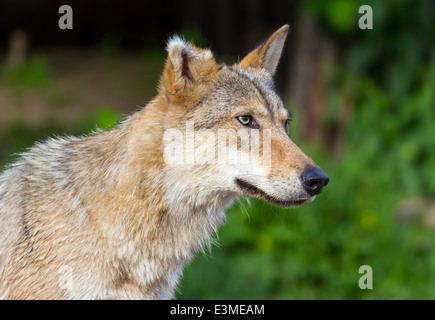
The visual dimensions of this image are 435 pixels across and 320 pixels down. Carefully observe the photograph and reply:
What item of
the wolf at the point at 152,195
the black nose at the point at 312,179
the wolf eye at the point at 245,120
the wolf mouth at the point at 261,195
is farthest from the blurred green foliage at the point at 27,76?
the black nose at the point at 312,179

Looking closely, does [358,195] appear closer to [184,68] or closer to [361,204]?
[361,204]

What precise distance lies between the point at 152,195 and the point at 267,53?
5.48 ft

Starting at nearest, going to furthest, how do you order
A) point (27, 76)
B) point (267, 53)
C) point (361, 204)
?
A: point (267, 53) < point (361, 204) < point (27, 76)

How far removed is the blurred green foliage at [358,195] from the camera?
328 inches

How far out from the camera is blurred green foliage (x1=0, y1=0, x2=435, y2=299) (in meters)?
8.34

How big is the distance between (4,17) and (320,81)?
7969 mm

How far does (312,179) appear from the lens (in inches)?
166

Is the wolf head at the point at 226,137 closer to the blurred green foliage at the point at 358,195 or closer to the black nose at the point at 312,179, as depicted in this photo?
the black nose at the point at 312,179

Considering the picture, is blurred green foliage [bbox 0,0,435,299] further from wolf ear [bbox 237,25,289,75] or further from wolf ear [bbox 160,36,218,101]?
wolf ear [bbox 160,36,218,101]

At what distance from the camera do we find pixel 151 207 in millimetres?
4516

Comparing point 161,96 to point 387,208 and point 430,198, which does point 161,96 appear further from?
point 430,198

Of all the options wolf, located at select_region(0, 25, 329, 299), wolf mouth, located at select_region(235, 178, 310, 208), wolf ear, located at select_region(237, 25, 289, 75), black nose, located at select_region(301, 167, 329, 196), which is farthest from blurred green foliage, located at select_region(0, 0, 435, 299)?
black nose, located at select_region(301, 167, 329, 196)

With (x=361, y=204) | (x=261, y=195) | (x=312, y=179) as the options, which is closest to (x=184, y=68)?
(x=261, y=195)

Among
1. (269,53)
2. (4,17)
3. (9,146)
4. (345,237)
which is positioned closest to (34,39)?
(4,17)
